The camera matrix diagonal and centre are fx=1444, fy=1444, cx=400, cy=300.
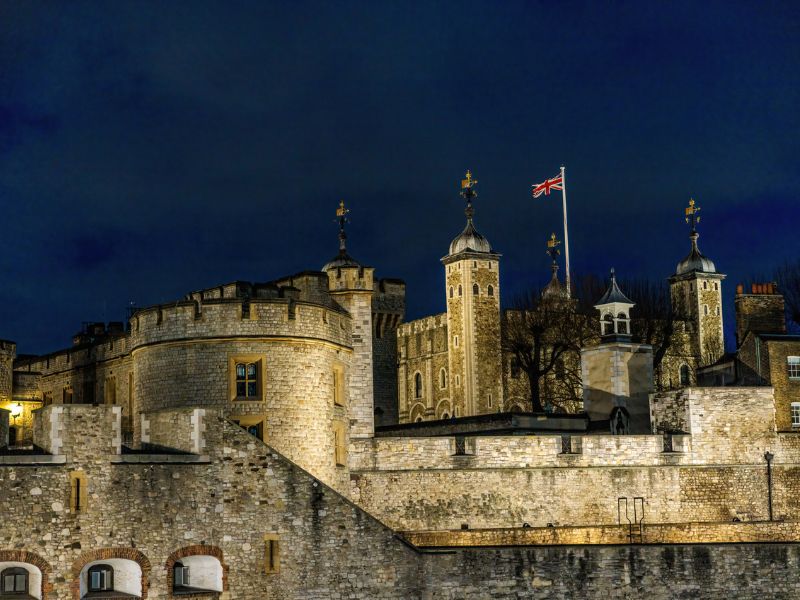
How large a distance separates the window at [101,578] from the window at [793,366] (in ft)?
84.4

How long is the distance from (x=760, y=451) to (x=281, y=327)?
53.8 feet

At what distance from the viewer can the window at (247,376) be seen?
38.0 m

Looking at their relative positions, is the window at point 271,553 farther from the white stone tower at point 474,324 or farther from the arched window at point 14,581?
the white stone tower at point 474,324

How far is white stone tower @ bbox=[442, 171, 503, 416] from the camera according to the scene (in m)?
90.1

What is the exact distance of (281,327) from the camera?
38469mm

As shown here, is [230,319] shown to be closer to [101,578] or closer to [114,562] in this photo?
[114,562]

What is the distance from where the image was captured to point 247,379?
125 ft

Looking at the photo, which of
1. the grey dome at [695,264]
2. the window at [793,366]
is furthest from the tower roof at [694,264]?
the window at [793,366]

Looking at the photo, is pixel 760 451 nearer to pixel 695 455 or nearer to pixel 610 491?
pixel 695 455

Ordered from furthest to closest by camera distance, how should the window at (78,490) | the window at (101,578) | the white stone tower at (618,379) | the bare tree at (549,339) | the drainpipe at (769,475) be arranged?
the bare tree at (549,339), the white stone tower at (618,379), the drainpipe at (769,475), the window at (101,578), the window at (78,490)

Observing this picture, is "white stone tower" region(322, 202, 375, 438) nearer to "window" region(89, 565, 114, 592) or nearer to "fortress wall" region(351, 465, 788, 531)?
"fortress wall" region(351, 465, 788, 531)

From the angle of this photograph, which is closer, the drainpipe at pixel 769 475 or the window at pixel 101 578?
the window at pixel 101 578

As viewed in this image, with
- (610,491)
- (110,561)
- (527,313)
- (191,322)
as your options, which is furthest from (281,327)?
(527,313)

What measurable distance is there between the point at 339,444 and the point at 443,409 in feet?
177
